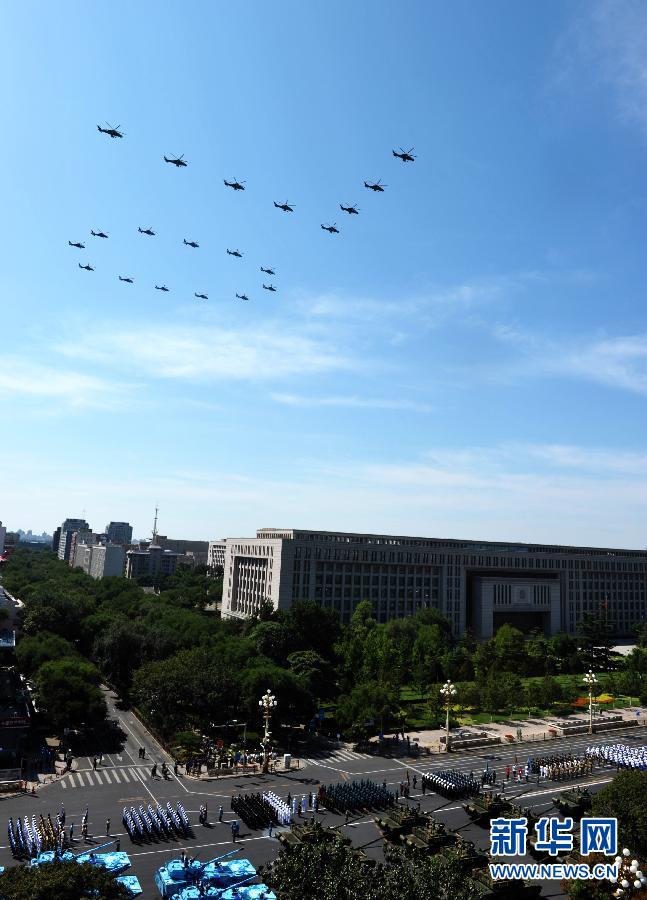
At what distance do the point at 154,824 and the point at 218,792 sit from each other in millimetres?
6989

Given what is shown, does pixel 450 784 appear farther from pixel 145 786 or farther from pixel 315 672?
pixel 315 672

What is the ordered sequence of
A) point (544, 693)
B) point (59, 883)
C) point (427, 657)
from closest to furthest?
point (59, 883) → point (544, 693) → point (427, 657)

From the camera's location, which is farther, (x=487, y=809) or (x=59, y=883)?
(x=487, y=809)

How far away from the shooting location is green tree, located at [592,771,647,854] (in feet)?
94.5

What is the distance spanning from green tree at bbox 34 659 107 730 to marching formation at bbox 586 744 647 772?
119ft

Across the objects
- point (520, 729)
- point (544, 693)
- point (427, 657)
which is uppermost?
point (427, 657)

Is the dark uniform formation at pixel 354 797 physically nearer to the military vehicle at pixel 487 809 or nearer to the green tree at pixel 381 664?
the military vehicle at pixel 487 809

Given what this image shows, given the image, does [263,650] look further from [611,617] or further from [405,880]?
[611,617]

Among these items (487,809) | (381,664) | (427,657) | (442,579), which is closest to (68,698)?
(381,664)

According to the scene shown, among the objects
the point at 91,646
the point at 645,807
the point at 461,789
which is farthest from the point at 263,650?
the point at 645,807

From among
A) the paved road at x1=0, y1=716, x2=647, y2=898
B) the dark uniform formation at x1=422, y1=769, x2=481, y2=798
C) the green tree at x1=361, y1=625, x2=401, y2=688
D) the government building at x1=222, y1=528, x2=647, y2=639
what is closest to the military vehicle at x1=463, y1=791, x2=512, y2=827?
the paved road at x1=0, y1=716, x2=647, y2=898

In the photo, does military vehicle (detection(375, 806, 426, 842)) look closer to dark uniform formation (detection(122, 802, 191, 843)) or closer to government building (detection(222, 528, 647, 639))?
dark uniform formation (detection(122, 802, 191, 843))

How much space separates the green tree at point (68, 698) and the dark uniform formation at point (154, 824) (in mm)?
14931

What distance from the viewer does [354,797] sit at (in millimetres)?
37000
